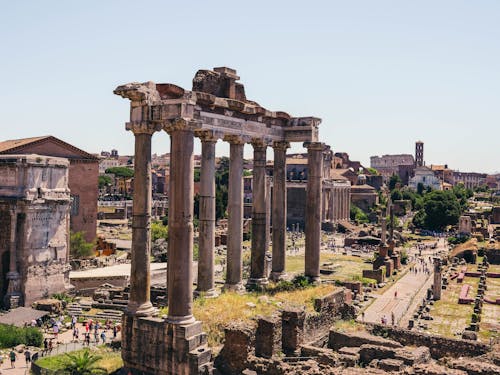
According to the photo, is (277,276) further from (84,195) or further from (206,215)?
(84,195)

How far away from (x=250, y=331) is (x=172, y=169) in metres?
5.24

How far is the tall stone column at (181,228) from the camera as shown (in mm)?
15703

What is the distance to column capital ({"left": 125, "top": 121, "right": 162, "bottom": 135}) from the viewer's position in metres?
16.2

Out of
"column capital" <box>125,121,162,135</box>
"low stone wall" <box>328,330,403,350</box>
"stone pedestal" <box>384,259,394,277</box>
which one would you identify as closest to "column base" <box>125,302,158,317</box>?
"column capital" <box>125,121,162,135</box>

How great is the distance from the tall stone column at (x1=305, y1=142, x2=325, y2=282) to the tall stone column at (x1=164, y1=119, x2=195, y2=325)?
26.4 ft

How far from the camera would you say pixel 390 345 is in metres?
18.3

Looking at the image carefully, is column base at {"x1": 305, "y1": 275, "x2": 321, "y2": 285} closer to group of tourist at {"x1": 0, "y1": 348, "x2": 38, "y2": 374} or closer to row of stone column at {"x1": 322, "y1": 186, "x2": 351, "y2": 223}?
group of tourist at {"x1": 0, "y1": 348, "x2": 38, "y2": 374}

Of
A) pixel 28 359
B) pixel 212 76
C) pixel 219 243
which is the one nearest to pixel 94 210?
pixel 219 243

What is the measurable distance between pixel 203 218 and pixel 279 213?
5123 mm

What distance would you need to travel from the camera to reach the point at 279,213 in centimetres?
2339

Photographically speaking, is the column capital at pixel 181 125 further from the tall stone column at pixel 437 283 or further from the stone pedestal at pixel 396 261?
the stone pedestal at pixel 396 261

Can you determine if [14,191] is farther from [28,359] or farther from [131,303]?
[131,303]

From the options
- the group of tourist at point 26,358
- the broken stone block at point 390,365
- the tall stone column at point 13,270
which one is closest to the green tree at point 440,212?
the tall stone column at point 13,270

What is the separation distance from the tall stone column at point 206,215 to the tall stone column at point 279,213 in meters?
4.79
